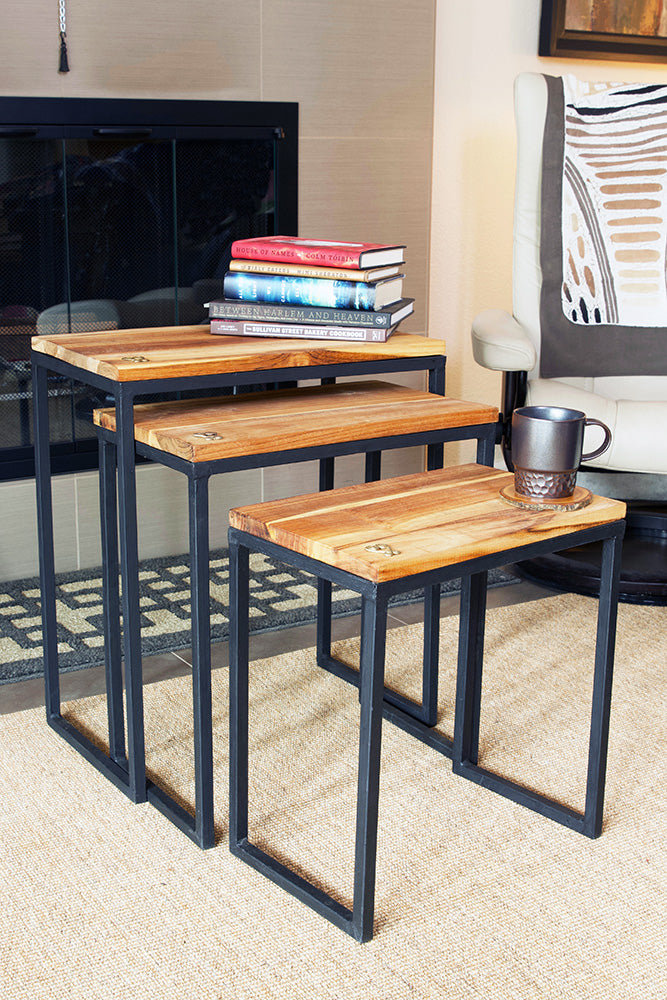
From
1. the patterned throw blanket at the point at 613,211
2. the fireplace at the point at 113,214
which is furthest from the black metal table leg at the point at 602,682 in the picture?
the fireplace at the point at 113,214

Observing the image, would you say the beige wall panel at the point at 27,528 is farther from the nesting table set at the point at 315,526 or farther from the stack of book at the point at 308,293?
the stack of book at the point at 308,293

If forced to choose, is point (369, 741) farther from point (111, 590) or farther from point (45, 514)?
point (45, 514)

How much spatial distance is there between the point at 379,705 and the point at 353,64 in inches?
73.0

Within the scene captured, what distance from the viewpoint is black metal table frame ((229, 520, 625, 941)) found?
1130 mm

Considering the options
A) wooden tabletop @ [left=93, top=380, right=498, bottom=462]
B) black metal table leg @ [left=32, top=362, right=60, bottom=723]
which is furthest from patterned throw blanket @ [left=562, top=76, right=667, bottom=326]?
black metal table leg @ [left=32, top=362, right=60, bottom=723]

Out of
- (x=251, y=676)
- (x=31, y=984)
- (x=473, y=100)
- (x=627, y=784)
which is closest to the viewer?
(x=31, y=984)

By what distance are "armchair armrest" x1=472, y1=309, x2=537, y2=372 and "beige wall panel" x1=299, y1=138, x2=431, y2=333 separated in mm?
543

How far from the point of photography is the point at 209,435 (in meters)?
1.35

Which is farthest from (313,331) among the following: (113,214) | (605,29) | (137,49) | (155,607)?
(605,29)

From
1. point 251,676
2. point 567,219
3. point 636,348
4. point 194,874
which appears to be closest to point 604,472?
point 636,348

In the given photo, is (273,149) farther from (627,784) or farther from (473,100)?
(627,784)

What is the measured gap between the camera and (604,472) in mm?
2404

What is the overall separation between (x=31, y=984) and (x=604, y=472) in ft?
5.48

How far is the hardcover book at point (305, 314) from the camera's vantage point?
157 centimetres
